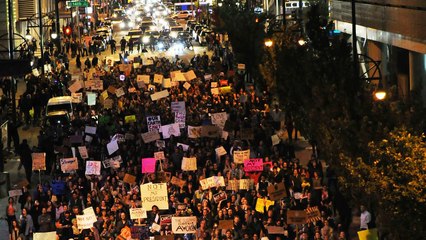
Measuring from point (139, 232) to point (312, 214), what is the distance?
12.1 ft

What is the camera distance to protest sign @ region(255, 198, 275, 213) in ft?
76.1

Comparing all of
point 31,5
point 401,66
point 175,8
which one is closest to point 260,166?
point 401,66

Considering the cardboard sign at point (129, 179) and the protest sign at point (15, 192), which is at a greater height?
the cardboard sign at point (129, 179)

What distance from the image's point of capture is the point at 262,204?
76.2ft

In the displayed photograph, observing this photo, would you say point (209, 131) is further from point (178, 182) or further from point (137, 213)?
point (137, 213)

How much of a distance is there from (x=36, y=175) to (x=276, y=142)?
7527 mm

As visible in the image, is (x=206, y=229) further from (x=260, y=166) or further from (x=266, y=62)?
(x=266, y=62)

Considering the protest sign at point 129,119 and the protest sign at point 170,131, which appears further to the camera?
the protest sign at point 129,119

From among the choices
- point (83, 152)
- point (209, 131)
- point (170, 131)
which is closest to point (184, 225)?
point (83, 152)

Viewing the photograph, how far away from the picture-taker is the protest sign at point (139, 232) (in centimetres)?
2270

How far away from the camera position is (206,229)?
22.4m

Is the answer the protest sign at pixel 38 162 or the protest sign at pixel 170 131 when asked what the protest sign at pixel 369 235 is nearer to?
the protest sign at pixel 38 162

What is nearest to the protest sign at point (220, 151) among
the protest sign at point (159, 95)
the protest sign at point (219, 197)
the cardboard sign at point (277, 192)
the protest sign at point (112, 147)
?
the protest sign at point (112, 147)

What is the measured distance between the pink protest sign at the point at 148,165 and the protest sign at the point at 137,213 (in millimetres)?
3036
